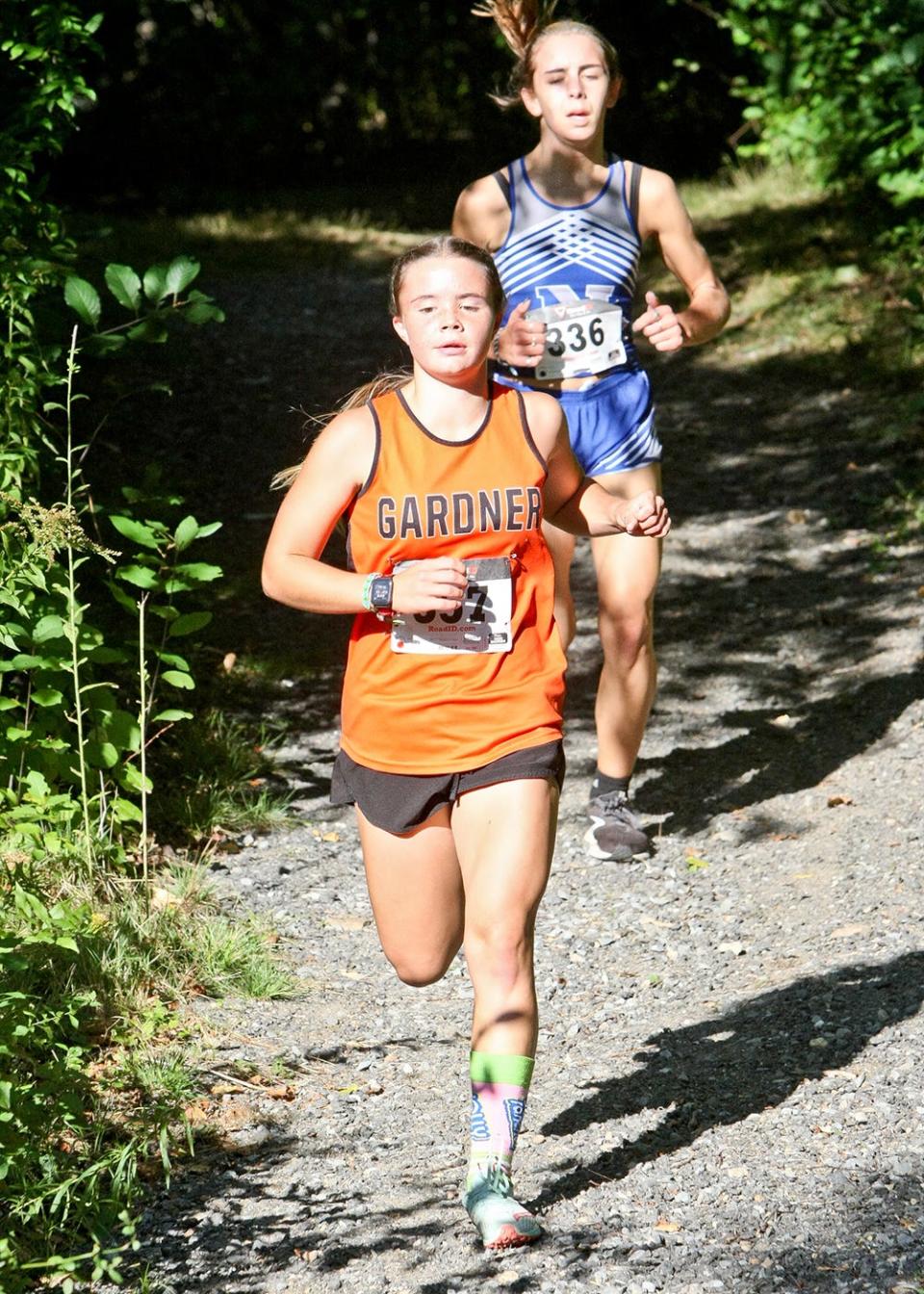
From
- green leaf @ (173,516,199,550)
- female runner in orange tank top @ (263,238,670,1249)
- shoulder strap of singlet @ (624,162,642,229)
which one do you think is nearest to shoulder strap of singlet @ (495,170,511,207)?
shoulder strap of singlet @ (624,162,642,229)

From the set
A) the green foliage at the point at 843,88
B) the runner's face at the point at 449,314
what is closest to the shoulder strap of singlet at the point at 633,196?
the runner's face at the point at 449,314

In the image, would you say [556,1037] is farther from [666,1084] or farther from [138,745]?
[138,745]

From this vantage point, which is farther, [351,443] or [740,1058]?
[740,1058]

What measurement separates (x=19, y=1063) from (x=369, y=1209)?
74cm

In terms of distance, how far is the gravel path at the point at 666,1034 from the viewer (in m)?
2.95

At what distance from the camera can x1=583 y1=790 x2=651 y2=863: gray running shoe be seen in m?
4.97

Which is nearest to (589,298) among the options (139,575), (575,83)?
(575,83)

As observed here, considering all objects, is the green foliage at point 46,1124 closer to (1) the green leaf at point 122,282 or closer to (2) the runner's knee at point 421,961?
(2) the runner's knee at point 421,961

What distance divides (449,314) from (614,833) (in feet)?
7.58

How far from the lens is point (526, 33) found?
15.8 feet

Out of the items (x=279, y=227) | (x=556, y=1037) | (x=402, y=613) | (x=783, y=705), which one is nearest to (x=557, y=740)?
(x=402, y=613)

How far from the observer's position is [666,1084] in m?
3.63

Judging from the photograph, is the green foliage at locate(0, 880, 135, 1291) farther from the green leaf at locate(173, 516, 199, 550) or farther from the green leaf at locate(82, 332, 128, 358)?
the green leaf at locate(82, 332, 128, 358)

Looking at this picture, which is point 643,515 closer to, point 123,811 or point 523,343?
point 523,343
